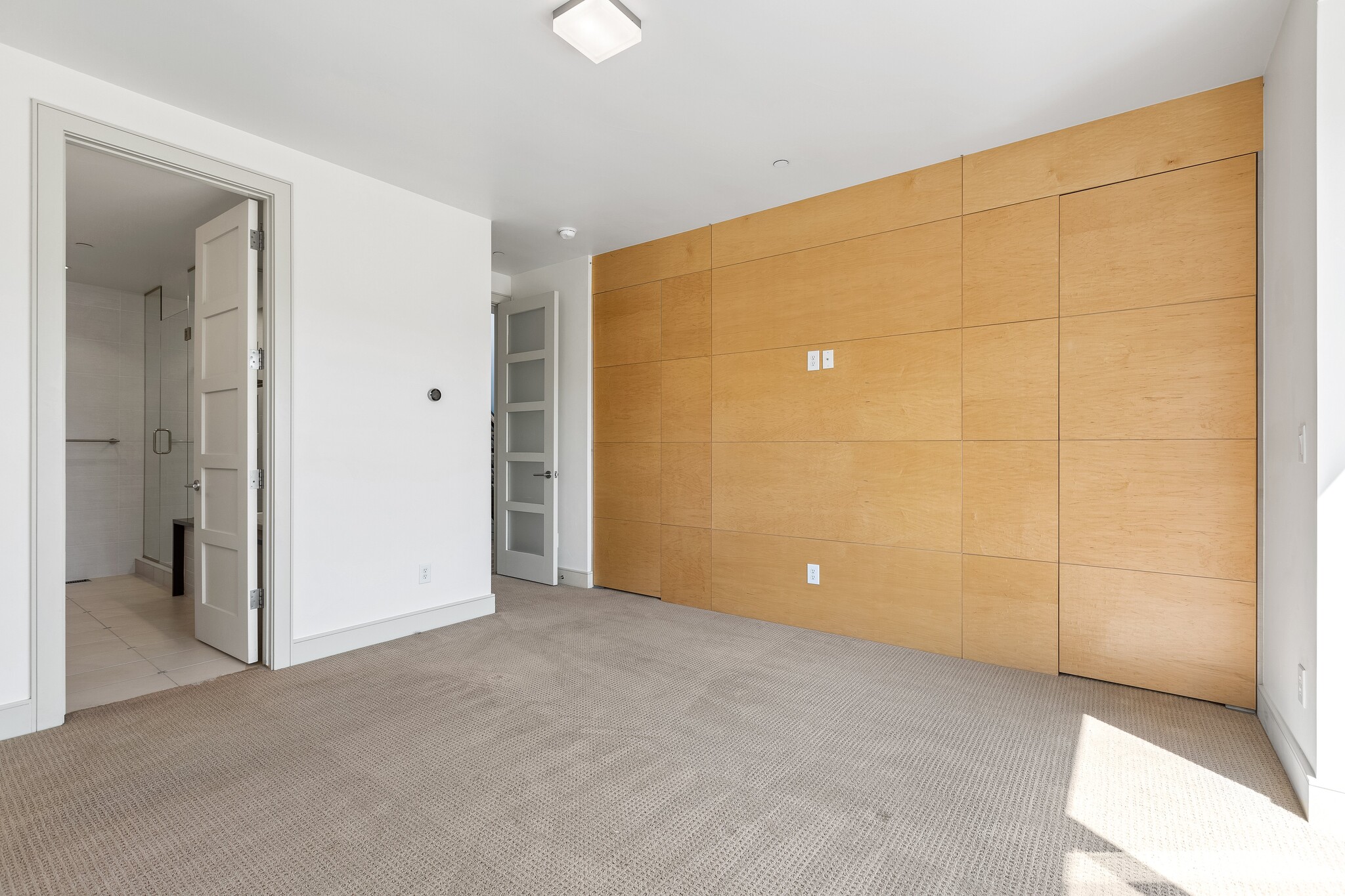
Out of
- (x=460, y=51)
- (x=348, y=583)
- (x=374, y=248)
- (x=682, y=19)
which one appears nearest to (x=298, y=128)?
(x=374, y=248)

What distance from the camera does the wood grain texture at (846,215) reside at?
3.43m

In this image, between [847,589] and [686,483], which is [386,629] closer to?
[686,483]

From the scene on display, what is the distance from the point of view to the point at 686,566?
178 inches

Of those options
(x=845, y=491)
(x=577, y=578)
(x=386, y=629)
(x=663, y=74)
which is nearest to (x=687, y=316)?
(x=845, y=491)

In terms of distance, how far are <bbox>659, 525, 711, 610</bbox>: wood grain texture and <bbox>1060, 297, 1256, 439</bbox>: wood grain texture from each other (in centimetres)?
233

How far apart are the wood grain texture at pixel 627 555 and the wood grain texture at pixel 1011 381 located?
2.32m

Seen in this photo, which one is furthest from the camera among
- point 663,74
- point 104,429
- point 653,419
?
point 104,429

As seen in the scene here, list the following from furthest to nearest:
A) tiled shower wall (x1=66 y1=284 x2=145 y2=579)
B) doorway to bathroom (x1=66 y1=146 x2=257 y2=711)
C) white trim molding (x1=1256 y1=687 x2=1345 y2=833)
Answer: tiled shower wall (x1=66 y1=284 x2=145 y2=579)
doorway to bathroom (x1=66 y1=146 x2=257 y2=711)
white trim molding (x1=1256 y1=687 x2=1345 y2=833)

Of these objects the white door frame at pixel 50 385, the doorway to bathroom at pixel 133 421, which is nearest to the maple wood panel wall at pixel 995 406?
the doorway to bathroom at pixel 133 421

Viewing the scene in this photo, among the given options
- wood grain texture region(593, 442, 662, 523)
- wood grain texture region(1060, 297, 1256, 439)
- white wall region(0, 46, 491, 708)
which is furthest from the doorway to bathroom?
wood grain texture region(1060, 297, 1256, 439)

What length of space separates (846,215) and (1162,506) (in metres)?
2.24

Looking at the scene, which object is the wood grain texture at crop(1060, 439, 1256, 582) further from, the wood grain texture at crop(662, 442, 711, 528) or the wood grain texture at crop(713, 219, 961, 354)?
the wood grain texture at crop(662, 442, 711, 528)

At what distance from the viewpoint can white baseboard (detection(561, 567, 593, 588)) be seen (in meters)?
5.04

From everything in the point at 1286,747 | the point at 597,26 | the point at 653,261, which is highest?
the point at 597,26
